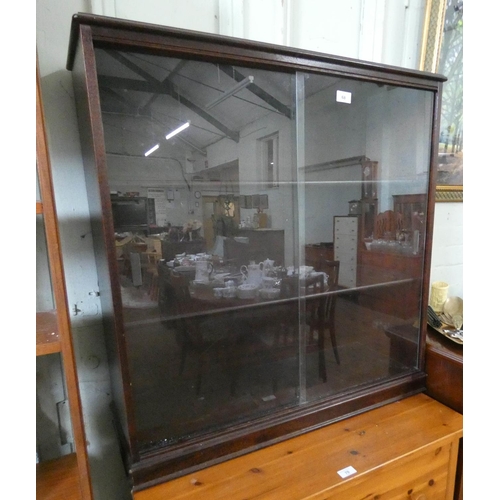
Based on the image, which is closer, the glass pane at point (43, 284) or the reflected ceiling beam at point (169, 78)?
the reflected ceiling beam at point (169, 78)

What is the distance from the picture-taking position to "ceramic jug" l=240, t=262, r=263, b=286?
0.98 meters

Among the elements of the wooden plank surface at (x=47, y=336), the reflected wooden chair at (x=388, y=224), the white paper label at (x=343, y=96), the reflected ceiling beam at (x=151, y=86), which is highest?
the white paper label at (x=343, y=96)

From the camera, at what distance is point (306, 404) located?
36.0 inches

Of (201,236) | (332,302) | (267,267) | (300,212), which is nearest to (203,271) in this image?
(201,236)

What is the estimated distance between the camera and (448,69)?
133 cm

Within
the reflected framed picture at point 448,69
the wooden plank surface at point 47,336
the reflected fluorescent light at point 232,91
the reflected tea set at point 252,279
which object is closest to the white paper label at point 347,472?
the reflected tea set at point 252,279

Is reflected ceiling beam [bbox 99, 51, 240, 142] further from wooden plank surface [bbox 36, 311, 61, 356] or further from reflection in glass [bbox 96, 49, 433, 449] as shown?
wooden plank surface [bbox 36, 311, 61, 356]

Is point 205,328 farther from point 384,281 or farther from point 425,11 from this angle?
point 425,11

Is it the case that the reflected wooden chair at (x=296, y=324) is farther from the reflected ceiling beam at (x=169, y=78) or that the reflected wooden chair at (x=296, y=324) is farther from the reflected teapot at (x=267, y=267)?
the reflected ceiling beam at (x=169, y=78)

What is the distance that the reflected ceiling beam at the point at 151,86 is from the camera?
26.9 inches

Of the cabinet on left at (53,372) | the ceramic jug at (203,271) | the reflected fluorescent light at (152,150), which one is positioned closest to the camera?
the cabinet on left at (53,372)

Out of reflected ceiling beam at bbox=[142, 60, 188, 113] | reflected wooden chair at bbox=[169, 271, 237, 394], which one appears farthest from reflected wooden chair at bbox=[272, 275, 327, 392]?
reflected ceiling beam at bbox=[142, 60, 188, 113]

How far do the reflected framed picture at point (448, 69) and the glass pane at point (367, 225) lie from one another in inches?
18.3
